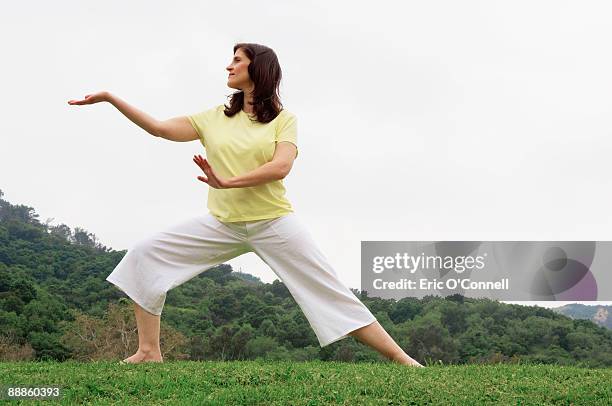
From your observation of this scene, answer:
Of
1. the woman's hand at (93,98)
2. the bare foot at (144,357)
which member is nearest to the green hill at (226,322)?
the bare foot at (144,357)

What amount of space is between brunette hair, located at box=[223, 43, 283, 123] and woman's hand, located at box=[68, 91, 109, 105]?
95 centimetres

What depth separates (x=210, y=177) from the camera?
604 centimetres

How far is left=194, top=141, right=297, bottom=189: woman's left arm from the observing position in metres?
6.04

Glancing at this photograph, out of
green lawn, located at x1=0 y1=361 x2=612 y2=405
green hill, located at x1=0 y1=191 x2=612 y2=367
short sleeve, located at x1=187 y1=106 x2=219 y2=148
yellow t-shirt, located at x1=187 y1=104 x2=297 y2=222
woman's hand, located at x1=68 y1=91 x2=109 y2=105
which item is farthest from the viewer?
green hill, located at x1=0 y1=191 x2=612 y2=367

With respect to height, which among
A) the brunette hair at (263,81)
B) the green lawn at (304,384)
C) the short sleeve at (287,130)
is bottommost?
the green lawn at (304,384)

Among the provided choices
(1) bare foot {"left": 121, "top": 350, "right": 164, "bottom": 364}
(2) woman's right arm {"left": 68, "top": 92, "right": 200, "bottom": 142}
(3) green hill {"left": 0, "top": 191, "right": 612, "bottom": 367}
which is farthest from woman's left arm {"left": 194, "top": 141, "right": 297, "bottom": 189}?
(3) green hill {"left": 0, "top": 191, "right": 612, "bottom": 367}

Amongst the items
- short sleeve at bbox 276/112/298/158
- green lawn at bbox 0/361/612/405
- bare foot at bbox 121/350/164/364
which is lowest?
green lawn at bbox 0/361/612/405

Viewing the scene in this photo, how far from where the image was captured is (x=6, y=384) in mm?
5895

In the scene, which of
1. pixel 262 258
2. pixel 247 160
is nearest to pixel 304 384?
pixel 262 258

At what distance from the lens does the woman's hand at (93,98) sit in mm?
6343

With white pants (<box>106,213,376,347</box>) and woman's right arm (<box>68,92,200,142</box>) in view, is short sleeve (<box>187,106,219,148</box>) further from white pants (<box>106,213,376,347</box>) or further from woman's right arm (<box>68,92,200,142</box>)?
white pants (<box>106,213,376,347</box>)

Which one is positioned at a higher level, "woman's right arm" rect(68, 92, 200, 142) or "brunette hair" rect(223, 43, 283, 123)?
"brunette hair" rect(223, 43, 283, 123)

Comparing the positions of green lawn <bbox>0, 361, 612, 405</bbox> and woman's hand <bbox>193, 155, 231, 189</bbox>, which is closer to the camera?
green lawn <bbox>0, 361, 612, 405</bbox>

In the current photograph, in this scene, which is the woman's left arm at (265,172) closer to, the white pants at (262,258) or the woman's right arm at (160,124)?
the white pants at (262,258)
